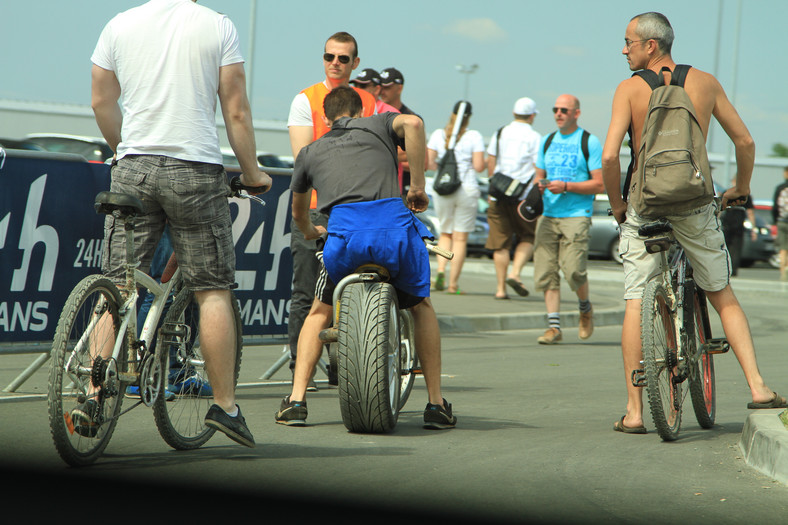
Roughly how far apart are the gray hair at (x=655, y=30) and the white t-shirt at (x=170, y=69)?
7.10 ft

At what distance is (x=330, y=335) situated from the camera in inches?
206

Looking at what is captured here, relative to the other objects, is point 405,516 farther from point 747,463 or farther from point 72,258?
point 72,258

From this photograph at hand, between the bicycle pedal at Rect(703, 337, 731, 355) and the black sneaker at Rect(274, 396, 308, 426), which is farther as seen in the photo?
the bicycle pedal at Rect(703, 337, 731, 355)

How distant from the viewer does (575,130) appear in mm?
10078

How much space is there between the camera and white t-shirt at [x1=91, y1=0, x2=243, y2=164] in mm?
4648

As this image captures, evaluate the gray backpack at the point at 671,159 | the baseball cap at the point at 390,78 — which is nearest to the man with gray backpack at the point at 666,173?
the gray backpack at the point at 671,159

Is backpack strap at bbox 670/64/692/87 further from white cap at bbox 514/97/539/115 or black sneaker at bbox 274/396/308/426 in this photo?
white cap at bbox 514/97/539/115

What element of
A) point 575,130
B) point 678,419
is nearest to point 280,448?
point 678,419

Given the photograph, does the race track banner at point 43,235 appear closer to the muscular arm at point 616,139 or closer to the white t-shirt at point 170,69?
the white t-shirt at point 170,69

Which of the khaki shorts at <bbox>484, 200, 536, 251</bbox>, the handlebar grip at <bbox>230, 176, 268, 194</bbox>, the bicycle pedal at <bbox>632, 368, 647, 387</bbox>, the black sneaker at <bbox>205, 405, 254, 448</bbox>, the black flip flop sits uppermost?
the handlebar grip at <bbox>230, 176, 268, 194</bbox>

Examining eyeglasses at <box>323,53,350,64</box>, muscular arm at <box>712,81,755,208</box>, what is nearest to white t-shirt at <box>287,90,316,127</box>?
eyeglasses at <box>323,53,350,64</box>

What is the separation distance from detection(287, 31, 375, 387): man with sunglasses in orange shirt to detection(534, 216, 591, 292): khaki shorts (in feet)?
11.6

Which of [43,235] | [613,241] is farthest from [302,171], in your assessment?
[613,241]

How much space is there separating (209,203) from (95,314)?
685mm
